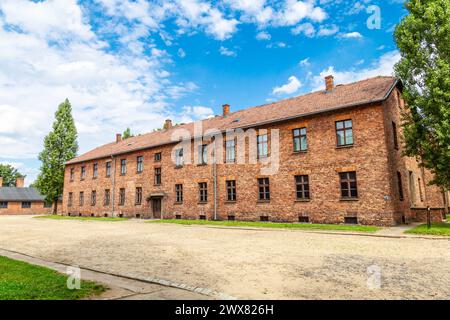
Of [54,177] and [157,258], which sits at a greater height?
[54,177]

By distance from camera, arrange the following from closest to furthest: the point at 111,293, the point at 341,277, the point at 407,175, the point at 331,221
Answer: the point at 111,293, the point at 341,277, the point at 331,221, the point at 407,175

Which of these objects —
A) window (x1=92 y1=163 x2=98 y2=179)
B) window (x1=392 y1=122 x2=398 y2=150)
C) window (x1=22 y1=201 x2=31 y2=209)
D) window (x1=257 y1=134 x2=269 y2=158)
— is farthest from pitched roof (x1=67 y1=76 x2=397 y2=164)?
window (x1=22 y1=201 x2=31 y2=209)

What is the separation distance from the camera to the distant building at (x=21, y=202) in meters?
49.2

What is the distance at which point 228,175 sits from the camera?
22.3 metres

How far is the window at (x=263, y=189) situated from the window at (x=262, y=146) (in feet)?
5.65

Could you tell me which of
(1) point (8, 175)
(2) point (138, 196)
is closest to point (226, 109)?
(2) point (138, 196)

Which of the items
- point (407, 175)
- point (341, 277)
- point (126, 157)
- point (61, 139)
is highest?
point (61, 139)

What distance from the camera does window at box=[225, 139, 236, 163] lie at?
2222 cm

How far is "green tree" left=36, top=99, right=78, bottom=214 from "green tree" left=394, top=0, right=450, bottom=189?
39.5 m
